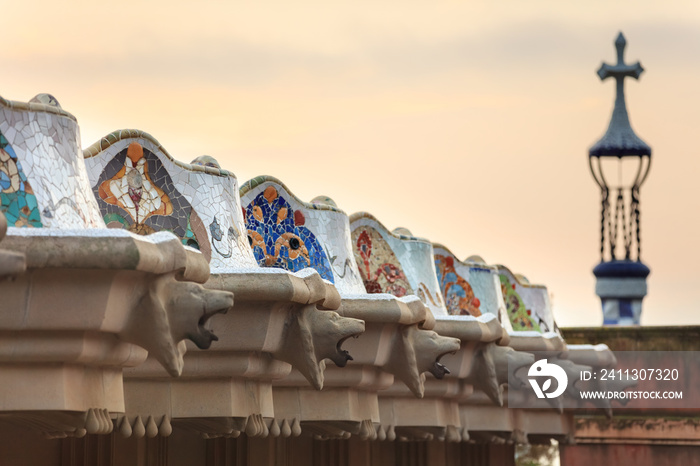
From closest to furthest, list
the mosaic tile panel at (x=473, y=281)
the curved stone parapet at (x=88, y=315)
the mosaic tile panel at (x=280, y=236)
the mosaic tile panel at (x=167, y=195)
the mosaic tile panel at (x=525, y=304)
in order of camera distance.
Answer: the curved stone parapet at (x=88, y=315) < the mosaic tile panel at (x=167, y=195) < the mosaic tile panel at (x=280, y=236) < the mosaic tile panel at (x=473, y=281) < the mosaic tile panel at (x=525, y=304)

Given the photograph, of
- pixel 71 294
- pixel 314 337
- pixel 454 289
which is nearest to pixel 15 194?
pixel 71 294

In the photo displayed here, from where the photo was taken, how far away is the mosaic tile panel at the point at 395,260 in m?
17.2

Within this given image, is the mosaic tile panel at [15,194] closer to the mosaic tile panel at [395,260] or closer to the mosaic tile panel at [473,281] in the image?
the mosaic tile panel at [395,260]

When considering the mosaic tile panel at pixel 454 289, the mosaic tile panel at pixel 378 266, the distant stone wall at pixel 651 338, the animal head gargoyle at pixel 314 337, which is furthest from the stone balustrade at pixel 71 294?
Result: the distant stone wall at pixel 651 338

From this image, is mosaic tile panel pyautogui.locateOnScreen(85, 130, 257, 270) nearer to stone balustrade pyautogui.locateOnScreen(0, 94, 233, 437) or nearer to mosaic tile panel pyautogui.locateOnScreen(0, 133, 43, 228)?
stone balustrade pyautogui.locateOnScreen(0, 94, 233, 437)

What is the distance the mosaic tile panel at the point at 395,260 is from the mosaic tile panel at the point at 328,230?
5.59 ft

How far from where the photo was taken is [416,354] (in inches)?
584

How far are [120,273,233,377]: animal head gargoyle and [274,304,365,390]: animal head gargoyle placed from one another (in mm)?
2491

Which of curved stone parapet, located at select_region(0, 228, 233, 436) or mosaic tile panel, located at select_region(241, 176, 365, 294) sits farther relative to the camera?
mosaic tile panel, located at select_region(241, 176, 365, 294)

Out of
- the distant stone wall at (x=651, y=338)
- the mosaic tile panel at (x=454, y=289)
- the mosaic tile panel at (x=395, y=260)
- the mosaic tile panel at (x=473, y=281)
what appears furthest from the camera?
the distant stone wall at (x=651, y=338)

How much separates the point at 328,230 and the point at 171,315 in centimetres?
573

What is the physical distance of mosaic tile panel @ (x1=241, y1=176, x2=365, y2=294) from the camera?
1429 centimetres

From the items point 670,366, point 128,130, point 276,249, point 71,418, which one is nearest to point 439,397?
point 276,249

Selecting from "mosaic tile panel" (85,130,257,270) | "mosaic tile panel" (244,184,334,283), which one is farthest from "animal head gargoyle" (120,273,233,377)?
"mosaic tile panel" (244,184,334,283)
